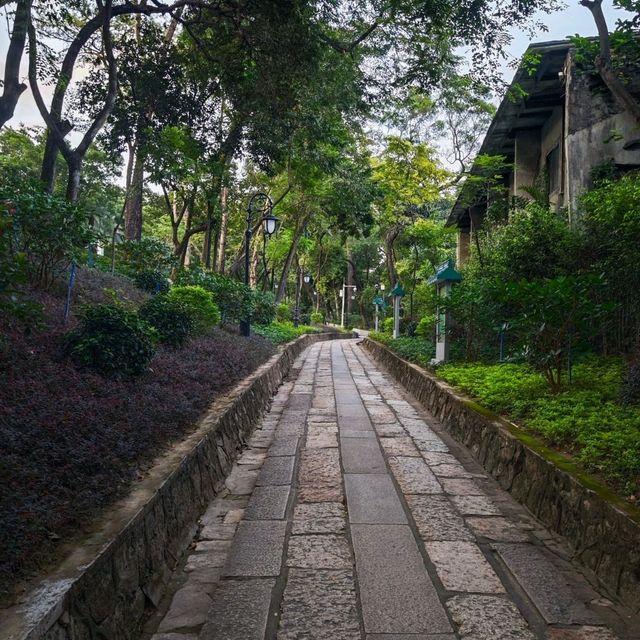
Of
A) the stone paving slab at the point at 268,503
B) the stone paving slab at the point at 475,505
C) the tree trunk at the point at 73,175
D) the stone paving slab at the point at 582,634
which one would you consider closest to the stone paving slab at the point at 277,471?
the stone paving slab at the point at 268,503

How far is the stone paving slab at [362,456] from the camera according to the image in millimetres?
5008

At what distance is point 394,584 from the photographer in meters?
2.87

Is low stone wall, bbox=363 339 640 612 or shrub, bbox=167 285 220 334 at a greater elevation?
shrub, bbox=167 285 220 334

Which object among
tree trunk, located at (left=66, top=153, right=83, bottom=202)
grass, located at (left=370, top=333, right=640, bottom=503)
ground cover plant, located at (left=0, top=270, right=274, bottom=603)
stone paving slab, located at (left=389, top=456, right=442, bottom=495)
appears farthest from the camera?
tree trunk, located at (left=66, top=153, right=83, bottom=202)

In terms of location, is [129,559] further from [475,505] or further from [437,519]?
[475,505]

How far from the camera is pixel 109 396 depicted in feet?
14.5

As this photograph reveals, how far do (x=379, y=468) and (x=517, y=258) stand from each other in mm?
6024

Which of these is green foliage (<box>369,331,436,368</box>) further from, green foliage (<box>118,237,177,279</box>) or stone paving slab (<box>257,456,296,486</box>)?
green foliage (<box>118,237,177,279</box>)

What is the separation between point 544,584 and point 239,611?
63.1 inches

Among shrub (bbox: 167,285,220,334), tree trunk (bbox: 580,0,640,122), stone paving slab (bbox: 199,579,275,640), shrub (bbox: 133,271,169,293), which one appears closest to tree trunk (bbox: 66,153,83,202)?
shrub (bbox: 167,285,220,334)

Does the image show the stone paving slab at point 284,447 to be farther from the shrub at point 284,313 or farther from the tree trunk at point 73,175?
the shrub at point 284,313

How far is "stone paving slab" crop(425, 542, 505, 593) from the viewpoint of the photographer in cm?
288

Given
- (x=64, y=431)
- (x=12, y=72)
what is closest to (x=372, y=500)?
(x=64, y=431)

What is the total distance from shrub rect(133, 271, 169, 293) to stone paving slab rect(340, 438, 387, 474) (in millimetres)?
Answer: 7858
